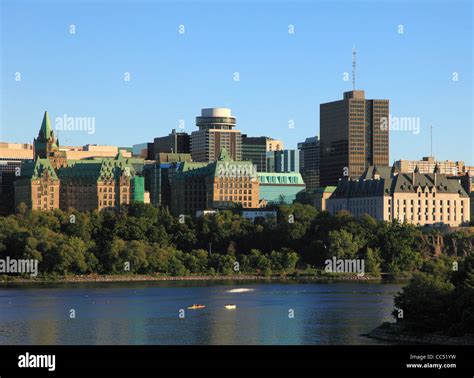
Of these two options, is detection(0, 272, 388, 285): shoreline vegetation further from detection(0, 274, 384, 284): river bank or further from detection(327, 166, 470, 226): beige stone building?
detection(327, 166, 470, 226): beige stone building

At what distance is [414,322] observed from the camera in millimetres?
71188

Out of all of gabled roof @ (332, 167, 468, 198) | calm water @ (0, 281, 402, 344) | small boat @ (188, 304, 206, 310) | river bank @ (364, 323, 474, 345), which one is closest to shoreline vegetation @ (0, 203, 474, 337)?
calm water @ (0, 281, 402, 344)

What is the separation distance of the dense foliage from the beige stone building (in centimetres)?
2019

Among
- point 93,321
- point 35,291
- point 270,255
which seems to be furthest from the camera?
point 270,255

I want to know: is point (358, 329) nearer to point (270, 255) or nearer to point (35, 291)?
point (35, 291)

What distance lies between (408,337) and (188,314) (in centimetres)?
2602

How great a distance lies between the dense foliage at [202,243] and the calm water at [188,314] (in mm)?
12094

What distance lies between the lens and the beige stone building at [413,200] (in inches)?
7377

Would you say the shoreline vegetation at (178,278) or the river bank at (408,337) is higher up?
the river bank at (408,337)

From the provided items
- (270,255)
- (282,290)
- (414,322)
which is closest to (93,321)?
(414,322)

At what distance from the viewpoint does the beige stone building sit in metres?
187

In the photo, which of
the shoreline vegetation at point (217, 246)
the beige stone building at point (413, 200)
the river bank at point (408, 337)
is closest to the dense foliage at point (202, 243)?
the shoreline vegetation at point (217, 246)

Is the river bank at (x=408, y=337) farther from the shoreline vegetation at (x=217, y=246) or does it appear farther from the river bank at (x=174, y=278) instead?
the river bank at (x=174, y=278)
